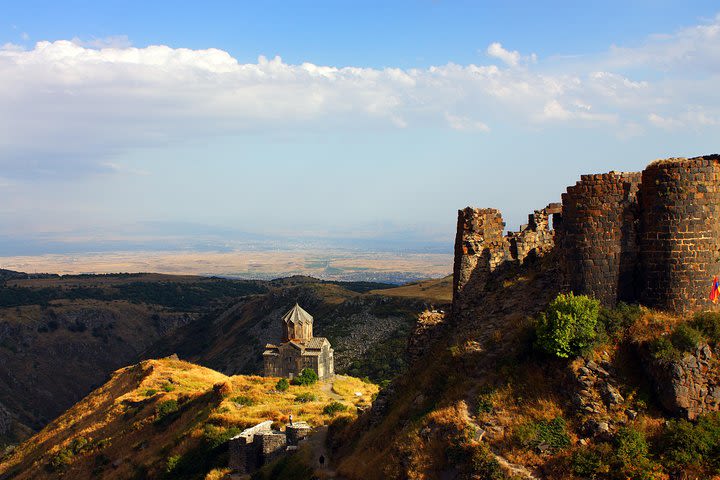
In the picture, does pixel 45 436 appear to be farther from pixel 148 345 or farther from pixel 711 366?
pixel 148 345

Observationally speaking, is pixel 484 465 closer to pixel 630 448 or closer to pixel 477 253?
pixel 630 448

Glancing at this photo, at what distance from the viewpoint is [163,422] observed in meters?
40.1

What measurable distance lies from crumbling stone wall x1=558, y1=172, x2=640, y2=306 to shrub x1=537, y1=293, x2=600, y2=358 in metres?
0.64

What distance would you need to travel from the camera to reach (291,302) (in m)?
112

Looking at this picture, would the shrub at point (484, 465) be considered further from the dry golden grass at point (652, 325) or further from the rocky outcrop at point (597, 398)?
the dry golden grass at point (652, 325)

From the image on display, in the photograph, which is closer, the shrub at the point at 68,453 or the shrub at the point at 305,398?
the shrub at the point at 305,398

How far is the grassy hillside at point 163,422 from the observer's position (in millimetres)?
32531

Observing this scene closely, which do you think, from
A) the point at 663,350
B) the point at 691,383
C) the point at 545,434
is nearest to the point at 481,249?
the point at 663,350

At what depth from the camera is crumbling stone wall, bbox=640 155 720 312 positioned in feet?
46.4

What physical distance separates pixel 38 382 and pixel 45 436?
6372 centimetres

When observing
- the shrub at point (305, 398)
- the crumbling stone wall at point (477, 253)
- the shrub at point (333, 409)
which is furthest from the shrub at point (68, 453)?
the crumbling stone wall at point (477, 253)

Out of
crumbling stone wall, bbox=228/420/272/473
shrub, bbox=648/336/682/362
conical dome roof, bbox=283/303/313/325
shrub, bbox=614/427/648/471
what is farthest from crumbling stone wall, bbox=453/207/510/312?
conical dome roof, bbox=283/303/313/325

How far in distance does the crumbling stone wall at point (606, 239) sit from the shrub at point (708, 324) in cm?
144

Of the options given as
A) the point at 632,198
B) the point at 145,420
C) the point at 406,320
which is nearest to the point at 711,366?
the point at 632,198
